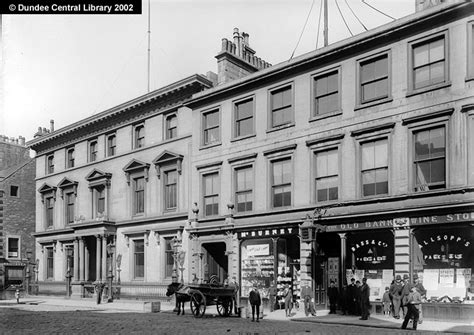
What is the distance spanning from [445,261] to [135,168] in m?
20.4

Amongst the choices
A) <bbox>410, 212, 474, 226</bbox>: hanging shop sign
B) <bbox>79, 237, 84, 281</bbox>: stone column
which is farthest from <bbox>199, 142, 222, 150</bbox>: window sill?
<bbox>79, 237, 84, 281</bbox>: stone column

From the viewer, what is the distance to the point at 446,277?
1905 centimetres

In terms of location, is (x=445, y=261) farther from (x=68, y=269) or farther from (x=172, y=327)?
(x=68, y=269)

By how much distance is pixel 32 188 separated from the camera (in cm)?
4791

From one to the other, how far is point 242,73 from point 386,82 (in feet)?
38.7

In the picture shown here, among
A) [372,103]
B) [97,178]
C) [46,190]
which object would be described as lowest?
[46,190]

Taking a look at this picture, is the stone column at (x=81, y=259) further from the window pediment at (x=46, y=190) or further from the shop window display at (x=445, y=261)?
the shop window display at (x=445, y=261)

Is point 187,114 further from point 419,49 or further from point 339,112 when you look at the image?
point 419,49

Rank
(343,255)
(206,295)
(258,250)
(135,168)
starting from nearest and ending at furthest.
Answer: (206,295) → (343,255) → (258,250) → (135,168)

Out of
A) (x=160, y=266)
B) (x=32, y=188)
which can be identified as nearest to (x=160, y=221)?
(x=160, y=266)

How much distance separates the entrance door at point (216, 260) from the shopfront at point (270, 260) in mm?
2429

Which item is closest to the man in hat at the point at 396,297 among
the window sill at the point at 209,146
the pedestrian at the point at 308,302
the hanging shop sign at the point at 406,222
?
the hanging shop sign at the point at 406,222

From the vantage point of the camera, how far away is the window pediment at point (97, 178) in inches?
1410

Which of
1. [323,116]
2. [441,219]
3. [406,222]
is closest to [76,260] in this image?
[323,116]
